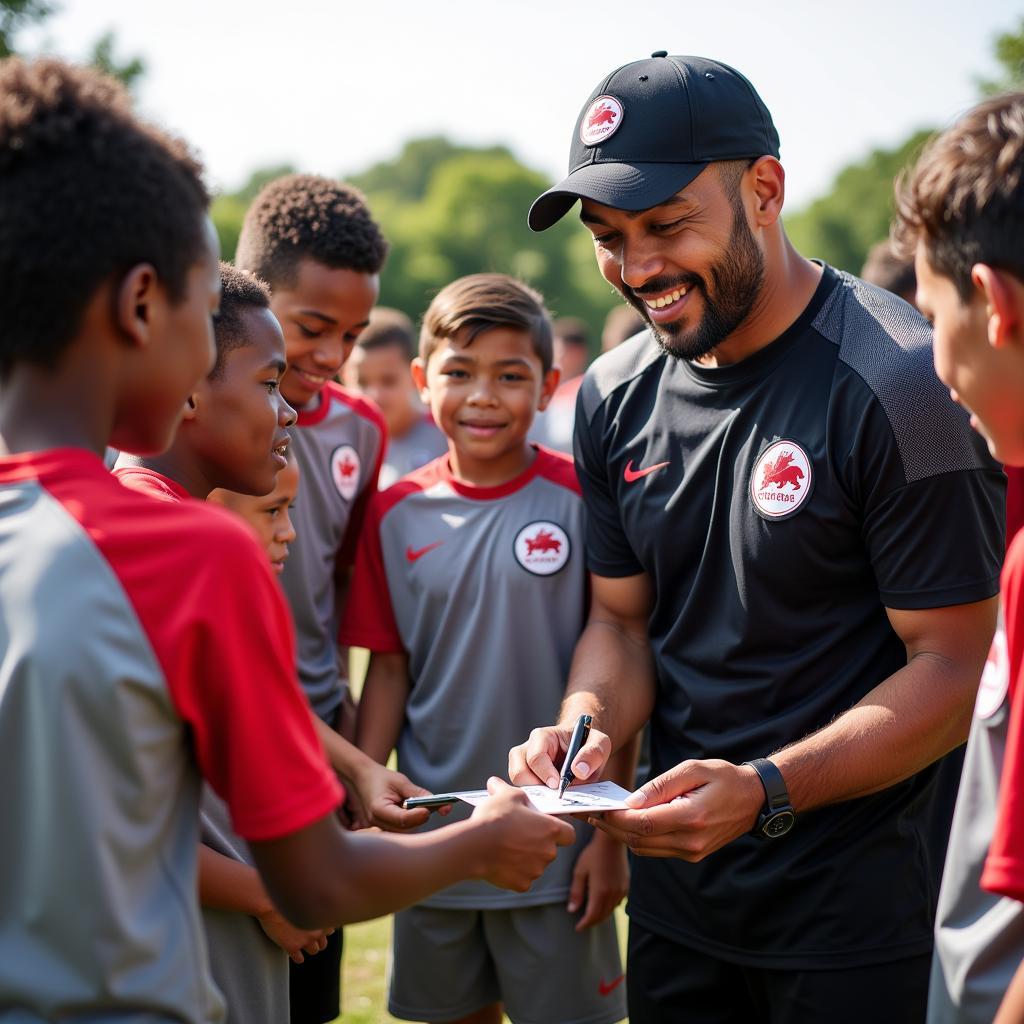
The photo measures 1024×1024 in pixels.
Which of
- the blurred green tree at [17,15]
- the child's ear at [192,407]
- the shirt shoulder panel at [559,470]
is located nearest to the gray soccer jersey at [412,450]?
the shirt shoulder panel at [559,470]

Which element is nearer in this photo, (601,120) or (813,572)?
(813,572)

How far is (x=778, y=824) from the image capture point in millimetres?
2781

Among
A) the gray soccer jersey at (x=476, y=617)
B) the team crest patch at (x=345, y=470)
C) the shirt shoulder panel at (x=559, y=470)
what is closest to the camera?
the gray soccer jersey at (x=476, y=617)

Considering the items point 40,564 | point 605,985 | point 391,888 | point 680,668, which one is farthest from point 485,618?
point 40,564

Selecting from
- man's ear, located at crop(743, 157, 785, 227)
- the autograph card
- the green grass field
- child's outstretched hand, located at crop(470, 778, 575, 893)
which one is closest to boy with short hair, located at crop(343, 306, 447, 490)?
the green grass field

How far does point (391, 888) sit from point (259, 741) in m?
0.37

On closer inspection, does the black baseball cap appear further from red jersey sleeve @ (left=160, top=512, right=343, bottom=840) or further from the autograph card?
red jersey sleeve @ (left=160, top=512, right=343, bottom=840)

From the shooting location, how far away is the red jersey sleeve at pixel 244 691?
5.48ft

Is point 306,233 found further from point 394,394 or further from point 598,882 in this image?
point 394,394

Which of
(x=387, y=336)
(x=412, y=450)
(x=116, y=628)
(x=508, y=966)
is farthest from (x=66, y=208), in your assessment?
(x=387, y=336)

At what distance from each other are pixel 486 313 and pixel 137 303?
2.36m

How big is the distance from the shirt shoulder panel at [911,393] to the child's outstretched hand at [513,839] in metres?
1.24

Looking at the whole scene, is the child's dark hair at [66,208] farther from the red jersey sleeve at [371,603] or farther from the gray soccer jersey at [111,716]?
the red jersey sleeve at [371,603]

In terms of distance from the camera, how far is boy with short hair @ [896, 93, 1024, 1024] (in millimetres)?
1818
